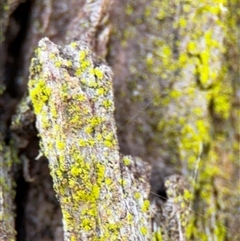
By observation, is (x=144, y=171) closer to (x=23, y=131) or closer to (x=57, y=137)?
(x=57, y=137)

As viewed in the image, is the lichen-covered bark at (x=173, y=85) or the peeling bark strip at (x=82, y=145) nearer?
the peeling bark strip at (x=82, y=145)

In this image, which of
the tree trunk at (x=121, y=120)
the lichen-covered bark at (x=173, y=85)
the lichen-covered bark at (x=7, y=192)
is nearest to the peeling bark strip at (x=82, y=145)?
the tree trunk at (x=121, y=120)

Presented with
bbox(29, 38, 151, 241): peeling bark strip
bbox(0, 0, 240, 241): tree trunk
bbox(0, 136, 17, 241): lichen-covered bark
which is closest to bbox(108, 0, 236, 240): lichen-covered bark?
bbox(0, 0, 240, 241): tree trunk

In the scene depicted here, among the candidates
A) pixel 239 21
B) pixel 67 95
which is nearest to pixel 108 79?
pixel 67 95

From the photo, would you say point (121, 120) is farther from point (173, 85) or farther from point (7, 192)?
point (7, 192)

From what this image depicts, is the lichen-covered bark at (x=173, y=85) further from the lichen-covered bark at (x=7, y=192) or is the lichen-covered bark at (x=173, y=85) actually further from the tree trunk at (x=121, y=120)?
the lichen-covered bark at (x=7, y=192)

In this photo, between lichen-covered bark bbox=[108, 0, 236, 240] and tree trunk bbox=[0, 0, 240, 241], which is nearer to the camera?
tree trunk bbox=[0, 0, 240, 241]

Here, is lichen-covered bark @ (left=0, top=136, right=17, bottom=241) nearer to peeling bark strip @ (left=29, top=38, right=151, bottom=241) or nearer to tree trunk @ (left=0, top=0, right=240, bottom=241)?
tree trunk @ (left=0, top=0, right=240, bottom=241)
